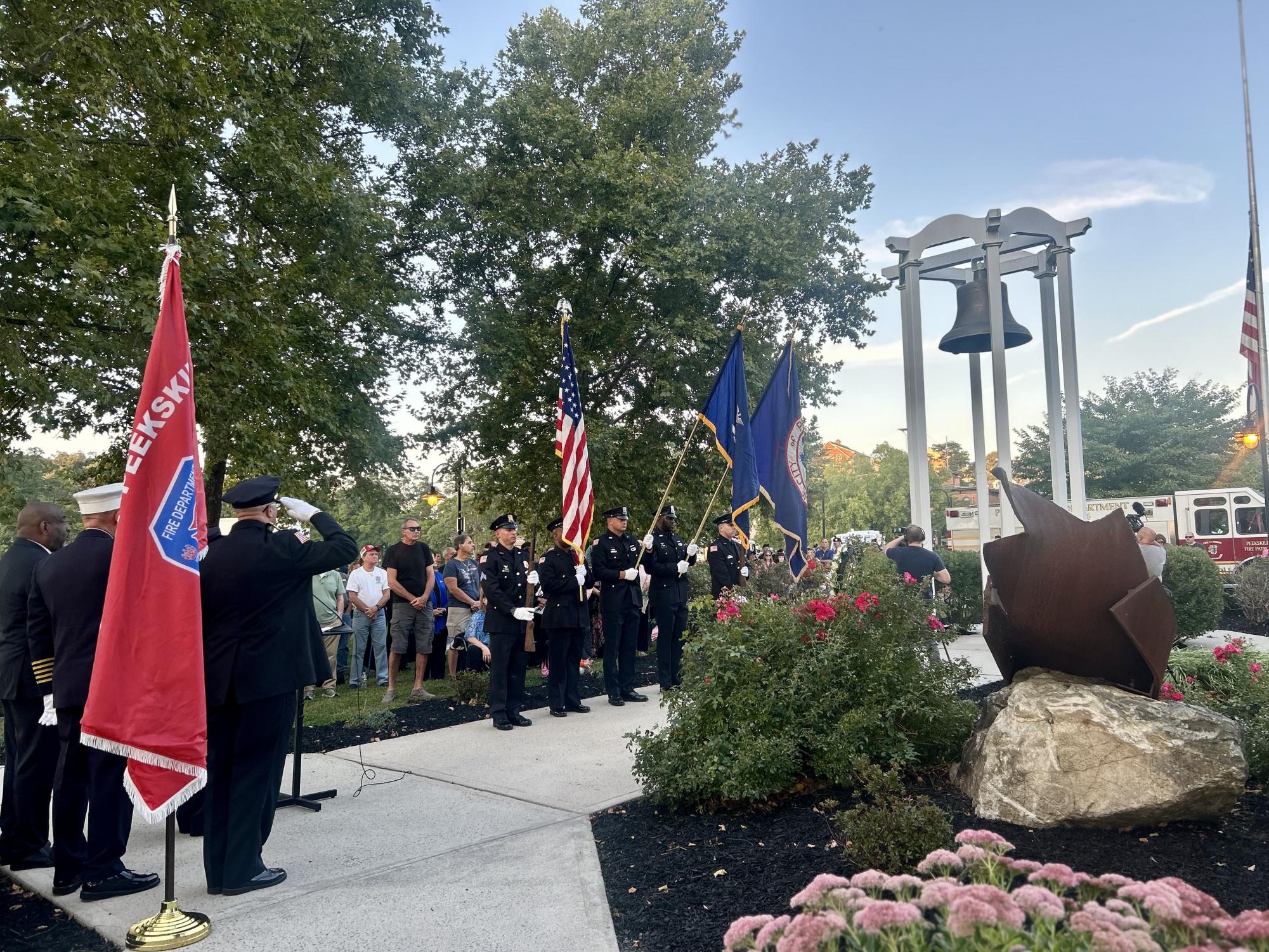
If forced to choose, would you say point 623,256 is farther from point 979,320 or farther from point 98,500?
point 98,500

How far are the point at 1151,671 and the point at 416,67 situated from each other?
17373 millimetres

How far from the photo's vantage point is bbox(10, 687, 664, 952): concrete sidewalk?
11.5 feet

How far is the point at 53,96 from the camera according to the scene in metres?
11.0

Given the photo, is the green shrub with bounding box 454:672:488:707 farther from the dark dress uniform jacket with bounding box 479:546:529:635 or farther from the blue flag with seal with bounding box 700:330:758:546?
the blue flag with seal with bounding box 700:330:758:546

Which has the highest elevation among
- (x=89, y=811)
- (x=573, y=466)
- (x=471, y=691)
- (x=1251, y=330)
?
(x=1251, y=330)

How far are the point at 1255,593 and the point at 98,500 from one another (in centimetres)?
1558

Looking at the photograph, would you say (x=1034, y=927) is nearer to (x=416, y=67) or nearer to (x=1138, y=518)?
(x=1138, y=518)

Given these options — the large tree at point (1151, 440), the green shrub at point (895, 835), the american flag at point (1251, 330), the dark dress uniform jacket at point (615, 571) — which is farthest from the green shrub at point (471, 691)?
the large tree at point (1151, 440)

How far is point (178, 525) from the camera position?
3.76 m

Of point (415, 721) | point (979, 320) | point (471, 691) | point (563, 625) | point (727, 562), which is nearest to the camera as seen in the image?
point (415, 721)

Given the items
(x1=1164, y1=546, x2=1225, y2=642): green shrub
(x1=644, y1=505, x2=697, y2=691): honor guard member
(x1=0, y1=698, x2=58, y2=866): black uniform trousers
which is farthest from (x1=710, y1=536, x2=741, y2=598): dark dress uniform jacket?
(x1=0, y1=698, x2=58, y2=866): black uniform trousers

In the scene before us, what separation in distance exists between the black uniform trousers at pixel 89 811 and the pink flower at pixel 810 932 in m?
3.40

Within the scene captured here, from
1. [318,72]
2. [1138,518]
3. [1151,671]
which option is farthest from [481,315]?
[1151,671]

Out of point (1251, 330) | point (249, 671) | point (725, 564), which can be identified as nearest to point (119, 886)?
point (249, 671)
